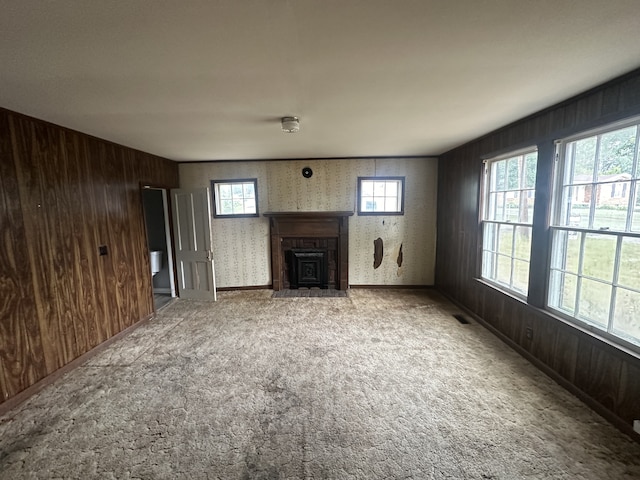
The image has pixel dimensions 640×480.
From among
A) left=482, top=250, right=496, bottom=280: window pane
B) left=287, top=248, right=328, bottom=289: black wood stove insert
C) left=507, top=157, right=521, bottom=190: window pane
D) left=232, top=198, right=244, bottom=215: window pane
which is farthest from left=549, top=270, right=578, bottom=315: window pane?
left=232, top=198, right=244, bottom=215: window pane

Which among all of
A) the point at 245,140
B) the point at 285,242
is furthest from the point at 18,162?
the point at 285,242

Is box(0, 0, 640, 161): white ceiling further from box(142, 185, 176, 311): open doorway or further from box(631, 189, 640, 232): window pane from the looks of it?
box(142, 185, 176, 311): open doorway

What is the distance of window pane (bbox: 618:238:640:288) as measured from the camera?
1680mm

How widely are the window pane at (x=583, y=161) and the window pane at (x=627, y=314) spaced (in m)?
0.87

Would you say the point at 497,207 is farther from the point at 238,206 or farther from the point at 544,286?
the point at 238,206

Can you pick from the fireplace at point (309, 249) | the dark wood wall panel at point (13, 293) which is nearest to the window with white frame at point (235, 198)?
the fireplace at point (309, 249)

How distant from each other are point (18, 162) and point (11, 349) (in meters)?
1.49

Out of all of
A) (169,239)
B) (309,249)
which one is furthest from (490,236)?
(169,239)

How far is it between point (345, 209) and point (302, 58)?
3.27 m

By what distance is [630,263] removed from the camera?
1722 mm

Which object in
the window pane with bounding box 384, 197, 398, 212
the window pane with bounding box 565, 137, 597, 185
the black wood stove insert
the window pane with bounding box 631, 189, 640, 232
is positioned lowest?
the black wood stove insert

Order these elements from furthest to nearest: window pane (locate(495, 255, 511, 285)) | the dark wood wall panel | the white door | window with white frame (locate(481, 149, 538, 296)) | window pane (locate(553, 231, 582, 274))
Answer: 1. the white door
2. window pane (locate(495, 255, 511, 285))
3. window with white frame (locate(481, 149, 538, 296))
4. window pane (locate(553, 231, 582, 274))
5. the dark wood wall panel

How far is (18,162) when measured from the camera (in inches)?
82.5

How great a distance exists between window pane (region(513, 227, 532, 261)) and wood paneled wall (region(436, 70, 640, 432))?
0.65ft
